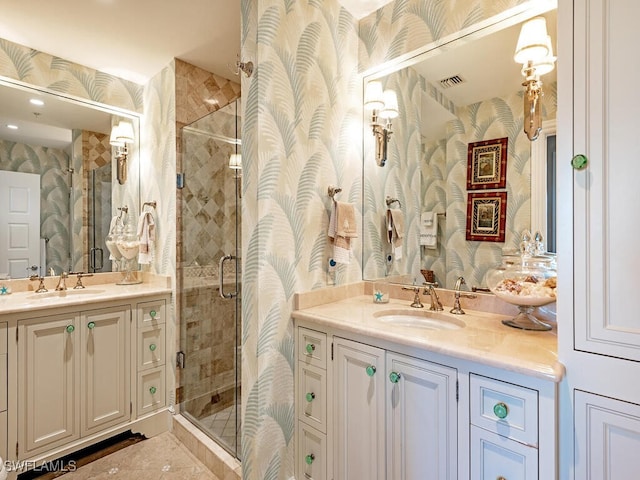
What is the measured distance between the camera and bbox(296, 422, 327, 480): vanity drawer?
151 cm

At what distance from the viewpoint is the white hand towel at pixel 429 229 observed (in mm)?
1818

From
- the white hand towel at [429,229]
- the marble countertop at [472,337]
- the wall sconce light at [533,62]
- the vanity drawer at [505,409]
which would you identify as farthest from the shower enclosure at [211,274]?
the wall sconce light at [533,62]

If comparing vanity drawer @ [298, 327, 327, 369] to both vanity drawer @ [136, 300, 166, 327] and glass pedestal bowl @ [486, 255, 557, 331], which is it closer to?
glass pedestal bowl @ [486, 255, 557, 331]

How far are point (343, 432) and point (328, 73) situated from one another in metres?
1.83

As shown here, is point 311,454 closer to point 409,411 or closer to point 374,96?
point 409,411

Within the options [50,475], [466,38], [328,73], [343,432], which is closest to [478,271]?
[343,432]

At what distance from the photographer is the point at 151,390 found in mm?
2318

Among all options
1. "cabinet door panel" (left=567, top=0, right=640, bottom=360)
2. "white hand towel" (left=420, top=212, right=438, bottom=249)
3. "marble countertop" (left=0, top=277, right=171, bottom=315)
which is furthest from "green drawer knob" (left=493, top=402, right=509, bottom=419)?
"marble countertop" (left=0, top=277, right=171, bottom=315)

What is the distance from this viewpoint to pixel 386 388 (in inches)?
50.8

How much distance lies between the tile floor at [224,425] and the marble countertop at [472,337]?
2.87 feet

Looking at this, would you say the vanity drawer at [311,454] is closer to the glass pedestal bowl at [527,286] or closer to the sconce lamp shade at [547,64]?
the glass pedestal bowl at [527,286]

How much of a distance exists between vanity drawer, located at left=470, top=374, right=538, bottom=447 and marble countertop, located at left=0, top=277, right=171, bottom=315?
6.81 ft

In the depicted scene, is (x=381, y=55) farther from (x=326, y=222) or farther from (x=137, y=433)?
(x=137, y=433)

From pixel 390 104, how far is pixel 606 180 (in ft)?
4.29
